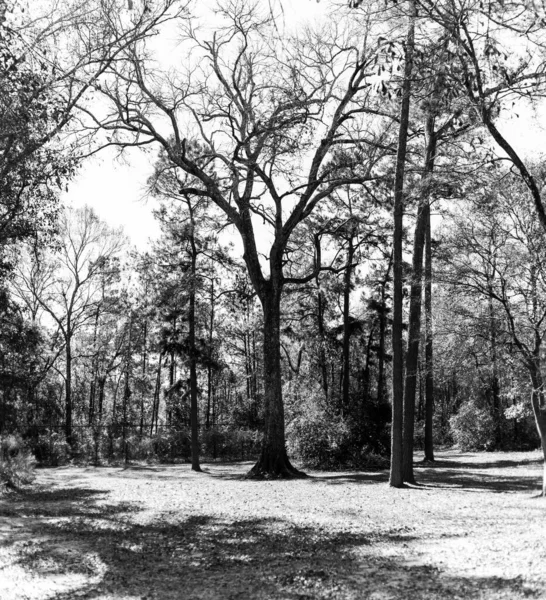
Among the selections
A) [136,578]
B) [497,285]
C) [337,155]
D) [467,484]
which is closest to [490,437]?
[467,484]

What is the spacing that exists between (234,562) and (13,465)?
11386 millimetres

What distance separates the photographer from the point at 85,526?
8.96m

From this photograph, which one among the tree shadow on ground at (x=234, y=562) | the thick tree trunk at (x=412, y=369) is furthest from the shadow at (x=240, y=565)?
the thick tree trunk at (x=412, y=369)

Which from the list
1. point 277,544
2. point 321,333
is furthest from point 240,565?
point 321,333

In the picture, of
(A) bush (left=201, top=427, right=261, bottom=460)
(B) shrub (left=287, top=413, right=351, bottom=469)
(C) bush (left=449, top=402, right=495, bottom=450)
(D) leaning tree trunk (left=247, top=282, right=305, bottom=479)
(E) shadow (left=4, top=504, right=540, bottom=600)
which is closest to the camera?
(E) shadow (left=4, top=504, right=540, bottom=600)

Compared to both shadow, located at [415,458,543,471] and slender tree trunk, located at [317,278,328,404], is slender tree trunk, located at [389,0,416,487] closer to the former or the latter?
shadow, located at [415,458,543,471]

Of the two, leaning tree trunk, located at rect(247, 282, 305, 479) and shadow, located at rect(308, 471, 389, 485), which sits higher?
leaning tree trunk, located at rect(247, 282, 305, 479)

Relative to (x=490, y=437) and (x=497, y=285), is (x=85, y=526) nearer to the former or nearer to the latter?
(x=497, y=285)

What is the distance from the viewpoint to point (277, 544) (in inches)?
290

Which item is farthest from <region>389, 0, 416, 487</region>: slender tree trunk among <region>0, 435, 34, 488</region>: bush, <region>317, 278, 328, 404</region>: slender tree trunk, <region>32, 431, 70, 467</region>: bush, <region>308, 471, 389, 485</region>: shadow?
<region>32, 431, 70, 467</region>: bush

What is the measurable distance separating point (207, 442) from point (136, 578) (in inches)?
954

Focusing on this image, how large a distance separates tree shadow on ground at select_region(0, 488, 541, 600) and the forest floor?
18mm

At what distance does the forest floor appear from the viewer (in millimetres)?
5258

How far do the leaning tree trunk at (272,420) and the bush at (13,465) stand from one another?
246 inches
